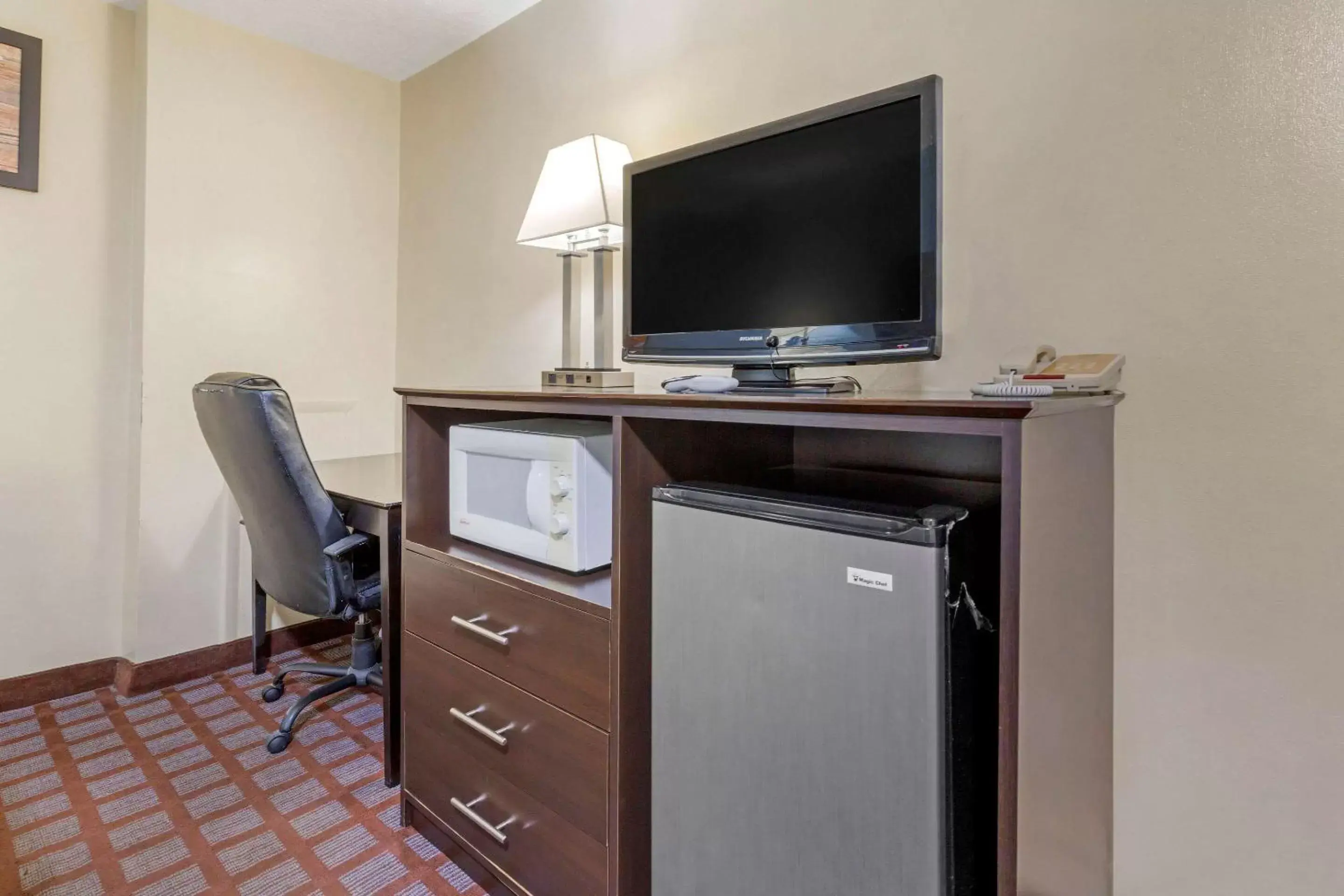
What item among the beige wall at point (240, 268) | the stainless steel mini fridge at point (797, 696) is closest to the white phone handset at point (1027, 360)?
the stainless steel mini fridge at point (797, 696)

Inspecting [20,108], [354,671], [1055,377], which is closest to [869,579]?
[1055,377]

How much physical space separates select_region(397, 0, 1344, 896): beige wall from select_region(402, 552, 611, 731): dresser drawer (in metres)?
0.91

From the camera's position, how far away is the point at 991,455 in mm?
1435

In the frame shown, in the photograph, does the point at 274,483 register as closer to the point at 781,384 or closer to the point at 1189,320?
the point at 781,384

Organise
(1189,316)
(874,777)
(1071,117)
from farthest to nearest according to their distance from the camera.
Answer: (1071,117), (1189,316), (874,777)

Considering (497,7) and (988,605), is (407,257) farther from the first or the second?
(988,605)

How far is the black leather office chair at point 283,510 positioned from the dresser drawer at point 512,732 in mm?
524

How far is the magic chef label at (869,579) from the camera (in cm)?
94

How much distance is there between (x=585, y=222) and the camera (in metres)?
1.88

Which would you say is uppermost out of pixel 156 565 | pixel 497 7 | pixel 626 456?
pixel 497 7

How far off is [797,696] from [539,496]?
28.4 inches

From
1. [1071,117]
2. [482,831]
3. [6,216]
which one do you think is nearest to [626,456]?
[482,831]

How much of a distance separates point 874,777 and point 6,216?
3168 millimetres

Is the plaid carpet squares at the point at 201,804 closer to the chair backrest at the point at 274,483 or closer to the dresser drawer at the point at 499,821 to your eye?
the dresser drawer at the point at 499,821
